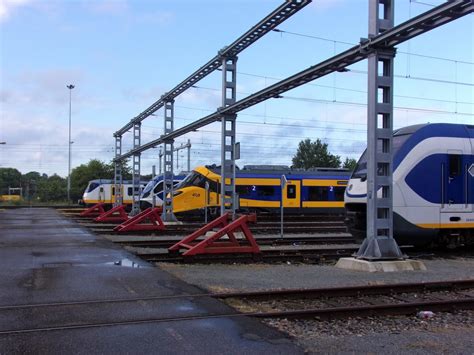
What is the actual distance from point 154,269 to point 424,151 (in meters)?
7.97

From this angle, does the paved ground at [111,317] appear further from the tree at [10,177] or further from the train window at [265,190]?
the tree at [10,177]

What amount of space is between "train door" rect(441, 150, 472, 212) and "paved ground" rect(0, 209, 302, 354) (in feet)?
27.1

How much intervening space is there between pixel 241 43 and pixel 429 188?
8.88 metres

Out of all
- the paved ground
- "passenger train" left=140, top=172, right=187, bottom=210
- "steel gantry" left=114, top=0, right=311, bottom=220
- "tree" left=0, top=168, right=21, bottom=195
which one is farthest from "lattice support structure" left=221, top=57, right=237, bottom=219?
"tree" left=0, top=168, right=21, bottom=195

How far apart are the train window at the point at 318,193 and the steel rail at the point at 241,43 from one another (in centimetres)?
1122

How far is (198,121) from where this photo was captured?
22.3 m

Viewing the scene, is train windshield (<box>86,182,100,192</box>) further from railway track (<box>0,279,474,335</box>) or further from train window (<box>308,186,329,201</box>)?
railway track (<box>0,279,474,335</box>)

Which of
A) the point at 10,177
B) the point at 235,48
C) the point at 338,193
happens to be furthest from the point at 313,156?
the point at 235,48

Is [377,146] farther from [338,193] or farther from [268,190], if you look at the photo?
[338,193]

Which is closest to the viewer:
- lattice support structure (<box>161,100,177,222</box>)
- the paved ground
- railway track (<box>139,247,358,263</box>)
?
the paved ground

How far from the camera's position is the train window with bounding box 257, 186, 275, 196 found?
31828 millimetres

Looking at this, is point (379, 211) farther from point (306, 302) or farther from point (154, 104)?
point (154, 104)

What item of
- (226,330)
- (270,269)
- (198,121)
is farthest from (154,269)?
(198,121)

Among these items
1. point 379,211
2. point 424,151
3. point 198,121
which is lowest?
point 379,211
